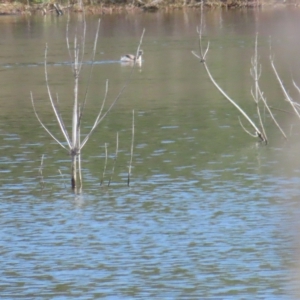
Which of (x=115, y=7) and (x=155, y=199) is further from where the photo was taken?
(x=115, y=7)

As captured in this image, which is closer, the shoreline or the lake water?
the lake water

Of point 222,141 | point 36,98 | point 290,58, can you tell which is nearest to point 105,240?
point 222,141

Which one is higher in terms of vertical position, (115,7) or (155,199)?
(155,199)

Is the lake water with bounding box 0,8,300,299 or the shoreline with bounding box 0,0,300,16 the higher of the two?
the lake water with bounding box 0,8,300,299

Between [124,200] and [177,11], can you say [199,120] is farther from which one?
[177,11]

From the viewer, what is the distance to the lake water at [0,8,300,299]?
11.6 metres

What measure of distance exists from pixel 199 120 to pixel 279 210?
9.52 meters

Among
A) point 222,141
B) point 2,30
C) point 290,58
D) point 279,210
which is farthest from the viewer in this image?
point 2,30

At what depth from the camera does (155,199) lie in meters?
15.8

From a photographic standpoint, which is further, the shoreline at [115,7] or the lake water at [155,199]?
the shoreline at [115,7]

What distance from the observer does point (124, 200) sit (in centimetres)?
1573

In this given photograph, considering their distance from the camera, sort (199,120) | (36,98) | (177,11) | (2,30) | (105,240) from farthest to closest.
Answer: (177,11), (2,30), (36,98), (199,120), (105,240)

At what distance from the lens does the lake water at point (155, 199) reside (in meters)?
11.6

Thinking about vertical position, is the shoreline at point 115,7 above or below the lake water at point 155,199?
below
